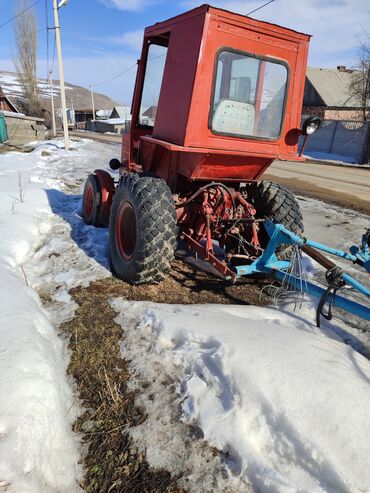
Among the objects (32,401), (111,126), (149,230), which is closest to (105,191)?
(149,230)

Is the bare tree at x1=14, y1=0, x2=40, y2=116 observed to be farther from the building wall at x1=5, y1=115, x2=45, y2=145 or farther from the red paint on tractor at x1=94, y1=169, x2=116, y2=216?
the red paint on tractor at x1=94, y1=169, x2=116, y2=216

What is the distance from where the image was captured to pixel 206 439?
214cm

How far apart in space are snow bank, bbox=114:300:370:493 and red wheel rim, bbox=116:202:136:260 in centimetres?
→ 114

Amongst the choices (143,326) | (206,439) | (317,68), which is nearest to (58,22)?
(143,326)

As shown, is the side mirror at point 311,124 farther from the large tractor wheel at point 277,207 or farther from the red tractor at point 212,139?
the large tractor wheel at point 277,207

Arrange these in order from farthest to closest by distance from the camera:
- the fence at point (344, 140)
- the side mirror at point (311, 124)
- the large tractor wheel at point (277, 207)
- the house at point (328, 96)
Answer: the house at point (328, 96)
the fence at point (344, 140)
the large tractor wheel at point (277, 207)
the side mirror at point (311, 124)

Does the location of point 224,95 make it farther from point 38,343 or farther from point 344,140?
point 344,140

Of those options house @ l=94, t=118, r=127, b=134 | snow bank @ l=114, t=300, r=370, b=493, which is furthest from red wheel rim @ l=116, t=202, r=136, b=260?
house @ l=94, t=118, r=127, b=134

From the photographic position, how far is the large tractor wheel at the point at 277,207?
165 inches

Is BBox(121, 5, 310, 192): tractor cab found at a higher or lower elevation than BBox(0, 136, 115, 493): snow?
higher

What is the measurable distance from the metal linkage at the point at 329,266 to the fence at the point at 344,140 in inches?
831

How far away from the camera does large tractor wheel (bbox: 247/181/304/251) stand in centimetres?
419

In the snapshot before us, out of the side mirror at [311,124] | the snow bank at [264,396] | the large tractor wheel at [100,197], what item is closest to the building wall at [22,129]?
the large tractor wheel at [100,197]

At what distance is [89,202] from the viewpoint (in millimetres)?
6004
